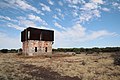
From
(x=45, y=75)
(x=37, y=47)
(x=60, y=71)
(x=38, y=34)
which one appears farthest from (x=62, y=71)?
(x=38, y=34)

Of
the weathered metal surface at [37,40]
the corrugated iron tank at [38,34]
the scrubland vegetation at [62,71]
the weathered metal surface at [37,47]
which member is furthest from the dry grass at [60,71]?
the corrugated iron tank at [38,34]

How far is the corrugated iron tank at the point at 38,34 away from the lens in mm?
40625

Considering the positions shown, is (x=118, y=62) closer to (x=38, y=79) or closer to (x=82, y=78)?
(x=82, y=78)

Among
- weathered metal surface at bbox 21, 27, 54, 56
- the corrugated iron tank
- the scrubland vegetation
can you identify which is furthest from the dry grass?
the corrugated iron tank

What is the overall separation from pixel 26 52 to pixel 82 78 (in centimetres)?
3132

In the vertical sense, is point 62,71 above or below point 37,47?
below

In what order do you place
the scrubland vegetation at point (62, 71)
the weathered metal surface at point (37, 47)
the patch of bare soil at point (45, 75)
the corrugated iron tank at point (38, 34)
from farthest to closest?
the weathered metal surface at point (37, 47), the corrugated iron tank at point (38, 34), the scrubland vegetation at point (62, 71), the patch of bare soil at point (45, 75)

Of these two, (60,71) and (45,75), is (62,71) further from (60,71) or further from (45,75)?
(45,75)

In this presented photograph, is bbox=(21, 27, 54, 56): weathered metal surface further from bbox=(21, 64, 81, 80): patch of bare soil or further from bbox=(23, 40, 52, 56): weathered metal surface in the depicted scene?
bbox=(21, 64, 81, 80): patch of bare soil

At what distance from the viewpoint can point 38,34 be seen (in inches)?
1670

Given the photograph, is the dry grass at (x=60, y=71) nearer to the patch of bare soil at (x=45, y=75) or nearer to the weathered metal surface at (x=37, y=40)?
the patch of bare soil at (x=45, y=75)

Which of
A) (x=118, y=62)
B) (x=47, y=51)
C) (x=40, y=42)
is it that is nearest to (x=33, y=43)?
(x=40, y=42)

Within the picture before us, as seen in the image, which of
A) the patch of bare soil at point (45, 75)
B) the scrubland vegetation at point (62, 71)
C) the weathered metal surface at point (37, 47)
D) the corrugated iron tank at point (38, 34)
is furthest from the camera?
the weathered metal surface at point (37, 47)

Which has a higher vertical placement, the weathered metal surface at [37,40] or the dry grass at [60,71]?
the weathered metal surface at [37,40]
